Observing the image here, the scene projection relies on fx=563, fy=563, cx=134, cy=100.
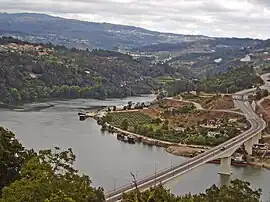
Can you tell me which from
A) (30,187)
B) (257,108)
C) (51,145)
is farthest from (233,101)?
(30,187)

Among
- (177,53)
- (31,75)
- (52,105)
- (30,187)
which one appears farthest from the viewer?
(177,53)

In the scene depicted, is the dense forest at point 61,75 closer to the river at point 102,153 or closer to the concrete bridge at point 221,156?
the river at point 102,153

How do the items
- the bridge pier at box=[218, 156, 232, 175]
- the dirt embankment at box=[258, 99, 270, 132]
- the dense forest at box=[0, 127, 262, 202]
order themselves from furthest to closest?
the dirt embankment at box=[258, 99, 270, 132] → the bridge pier at box=[218, 156, 232, 175] → the dense forest at box=[0, 127, 262, 202]

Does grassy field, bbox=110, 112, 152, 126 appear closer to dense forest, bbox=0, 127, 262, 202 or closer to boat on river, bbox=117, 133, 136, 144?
boat on river, bbox=117, 133, 136, 144

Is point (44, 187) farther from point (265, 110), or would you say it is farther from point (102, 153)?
point (265, 110)

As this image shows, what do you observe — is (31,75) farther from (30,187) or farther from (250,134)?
(30,187)

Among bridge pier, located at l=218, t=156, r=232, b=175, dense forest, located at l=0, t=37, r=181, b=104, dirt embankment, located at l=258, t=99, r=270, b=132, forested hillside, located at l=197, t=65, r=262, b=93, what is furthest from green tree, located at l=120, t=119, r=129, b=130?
dense forest, located at l=0, t=37, r=181, b=104
